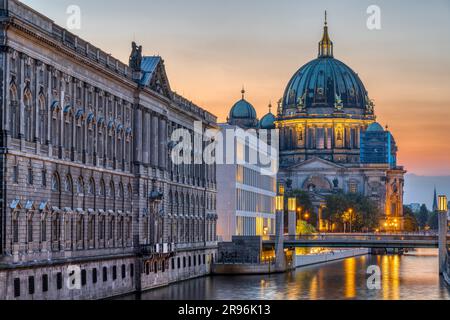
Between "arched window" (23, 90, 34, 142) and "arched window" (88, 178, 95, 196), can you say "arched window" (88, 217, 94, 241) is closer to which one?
"arched window" (88, 178, 95, 196)

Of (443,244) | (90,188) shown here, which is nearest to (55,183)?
(90,188)

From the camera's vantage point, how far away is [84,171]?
80.3 m

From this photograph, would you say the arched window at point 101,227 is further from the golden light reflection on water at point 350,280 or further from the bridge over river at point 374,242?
the bridge over river at point 374,242

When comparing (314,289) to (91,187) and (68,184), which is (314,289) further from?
(68,184)

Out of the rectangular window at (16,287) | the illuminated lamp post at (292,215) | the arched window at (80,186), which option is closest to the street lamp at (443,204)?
the illuminated lamp post at (292,215)

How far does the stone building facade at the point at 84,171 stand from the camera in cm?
6706

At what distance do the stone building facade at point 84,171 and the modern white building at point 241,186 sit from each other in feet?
72.9

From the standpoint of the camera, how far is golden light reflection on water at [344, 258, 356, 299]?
96750mm

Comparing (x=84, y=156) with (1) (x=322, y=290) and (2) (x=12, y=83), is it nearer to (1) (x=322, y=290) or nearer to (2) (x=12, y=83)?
(2) (x=12, y=83)

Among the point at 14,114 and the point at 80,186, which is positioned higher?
the point at 14,114

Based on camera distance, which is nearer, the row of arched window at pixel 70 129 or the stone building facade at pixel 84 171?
the stone building facade at pixel 84 171

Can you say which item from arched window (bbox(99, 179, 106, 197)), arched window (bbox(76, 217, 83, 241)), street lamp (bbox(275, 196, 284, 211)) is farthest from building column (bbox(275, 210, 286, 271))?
arched window (bbox(76, 217, 83, 241))

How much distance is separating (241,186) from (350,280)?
1064 inches
